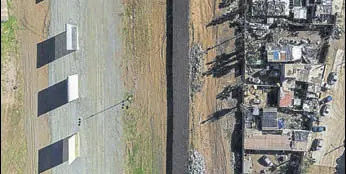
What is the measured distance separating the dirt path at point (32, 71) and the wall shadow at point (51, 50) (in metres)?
0.12

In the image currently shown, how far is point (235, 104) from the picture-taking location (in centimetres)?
999

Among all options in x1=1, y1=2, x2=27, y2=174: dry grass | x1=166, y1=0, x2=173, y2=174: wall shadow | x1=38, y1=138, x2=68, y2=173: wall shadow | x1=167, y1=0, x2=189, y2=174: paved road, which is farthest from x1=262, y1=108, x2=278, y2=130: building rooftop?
x1=1, y1=2, x2=27, y2=174: dry grass

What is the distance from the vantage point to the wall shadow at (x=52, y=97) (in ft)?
33.2

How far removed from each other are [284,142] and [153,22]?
13.4 feet

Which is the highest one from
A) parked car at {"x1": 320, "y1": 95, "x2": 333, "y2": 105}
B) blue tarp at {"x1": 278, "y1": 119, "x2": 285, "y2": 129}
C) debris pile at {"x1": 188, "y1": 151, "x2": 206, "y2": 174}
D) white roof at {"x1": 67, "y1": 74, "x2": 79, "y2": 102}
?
white roof at {"x1": 67, "y1": 74, "x2": 79, "y2": 102}

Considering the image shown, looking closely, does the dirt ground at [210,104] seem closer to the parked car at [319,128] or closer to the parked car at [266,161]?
the parked car at [266,161]

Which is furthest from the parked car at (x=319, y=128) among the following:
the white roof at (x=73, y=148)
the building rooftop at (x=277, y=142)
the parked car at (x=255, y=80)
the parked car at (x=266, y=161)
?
the white roof at (x=73, y=148)

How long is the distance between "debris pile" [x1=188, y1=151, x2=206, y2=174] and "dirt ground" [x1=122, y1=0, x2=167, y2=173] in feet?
2.13

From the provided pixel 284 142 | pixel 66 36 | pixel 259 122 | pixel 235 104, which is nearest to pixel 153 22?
pixel 66 36

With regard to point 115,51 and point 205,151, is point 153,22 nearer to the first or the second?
point 115,51

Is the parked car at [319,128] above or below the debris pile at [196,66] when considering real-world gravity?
below

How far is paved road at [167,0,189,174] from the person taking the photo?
9781mm

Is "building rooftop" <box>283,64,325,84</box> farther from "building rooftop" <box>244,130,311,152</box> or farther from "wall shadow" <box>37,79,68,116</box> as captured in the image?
"wall shadow" <box>37,79,68,116</box>

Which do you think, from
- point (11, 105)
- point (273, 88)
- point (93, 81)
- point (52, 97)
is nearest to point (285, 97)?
point (273, 88)
